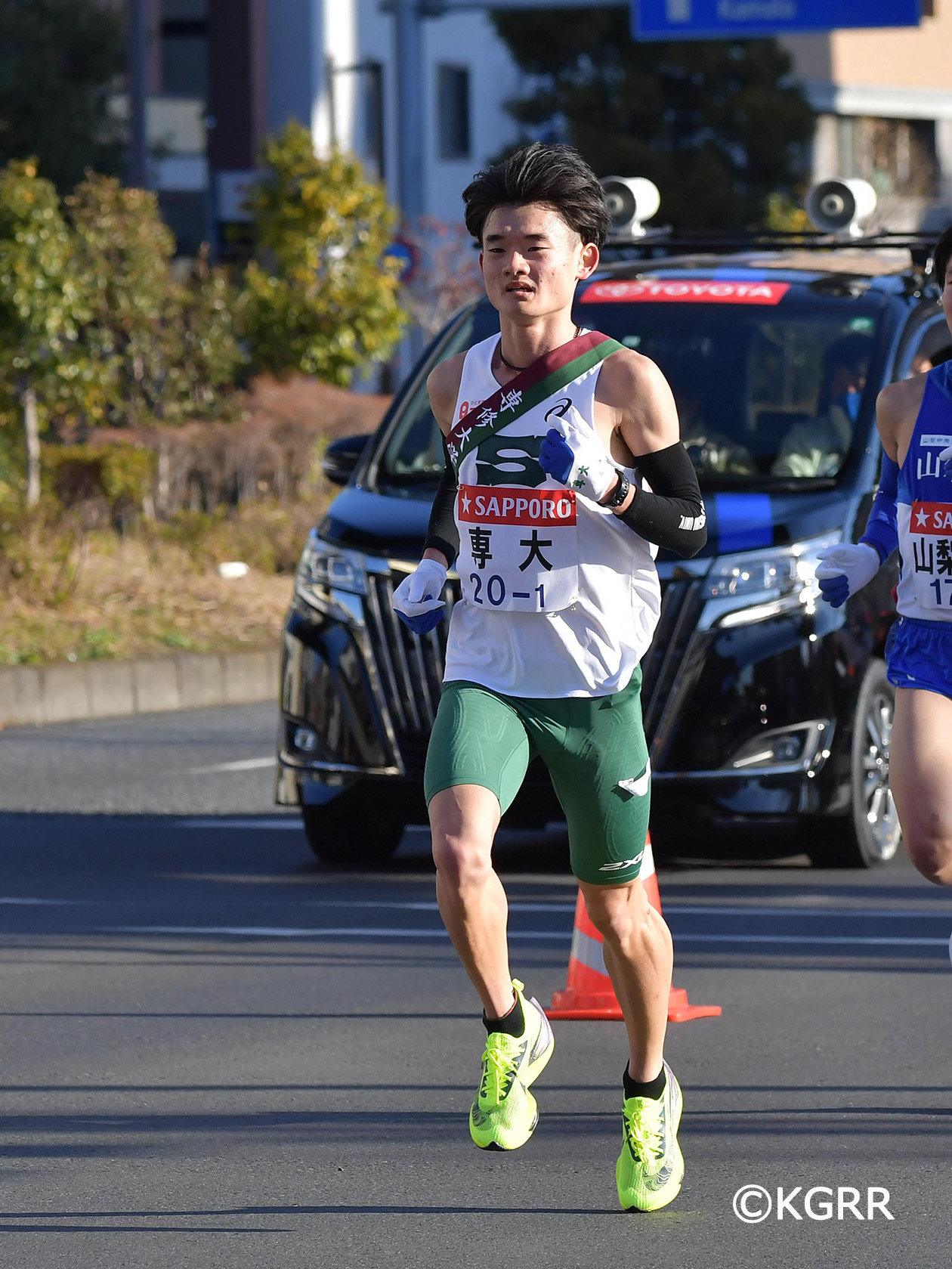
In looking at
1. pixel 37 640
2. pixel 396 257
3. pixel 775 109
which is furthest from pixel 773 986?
pixel 775 109

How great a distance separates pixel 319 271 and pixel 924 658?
2203 centimetres

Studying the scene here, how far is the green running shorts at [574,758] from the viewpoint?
490 cm

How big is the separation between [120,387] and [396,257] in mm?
2870

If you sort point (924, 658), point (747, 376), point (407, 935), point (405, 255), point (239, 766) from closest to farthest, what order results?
point (924, 658) < point (407, 935) < point (747, 376) < point (239, 766) < point (405, 255)

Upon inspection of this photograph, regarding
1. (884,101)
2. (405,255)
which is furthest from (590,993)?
(884,101)

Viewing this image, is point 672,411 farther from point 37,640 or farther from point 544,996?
point 37,640

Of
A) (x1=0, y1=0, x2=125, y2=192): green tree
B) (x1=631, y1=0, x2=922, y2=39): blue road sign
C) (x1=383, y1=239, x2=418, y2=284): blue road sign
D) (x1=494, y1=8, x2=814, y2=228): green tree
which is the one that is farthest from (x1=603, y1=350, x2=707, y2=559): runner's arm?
(x1=494, y1=8, x2=814, y2=228): green tree

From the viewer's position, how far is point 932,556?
17.7 feet

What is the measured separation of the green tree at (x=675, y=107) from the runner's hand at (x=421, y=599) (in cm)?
3932

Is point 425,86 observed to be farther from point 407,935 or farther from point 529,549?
point 529,549

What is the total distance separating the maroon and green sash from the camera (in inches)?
196

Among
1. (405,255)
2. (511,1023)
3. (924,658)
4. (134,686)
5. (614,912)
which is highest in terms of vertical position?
(405,255)

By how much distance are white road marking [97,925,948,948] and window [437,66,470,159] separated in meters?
39.8

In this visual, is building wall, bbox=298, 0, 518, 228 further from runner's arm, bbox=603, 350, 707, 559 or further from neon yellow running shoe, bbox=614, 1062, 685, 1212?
neon yellow running shoe, bbox=614, 1062, 685, 1212
